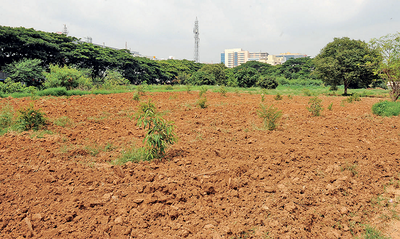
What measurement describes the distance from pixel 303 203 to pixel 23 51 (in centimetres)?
2457

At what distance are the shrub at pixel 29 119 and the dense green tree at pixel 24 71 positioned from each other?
14744mm

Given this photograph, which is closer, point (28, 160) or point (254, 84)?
point (28, 160)

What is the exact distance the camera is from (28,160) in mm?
3783

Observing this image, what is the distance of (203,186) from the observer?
2930mm

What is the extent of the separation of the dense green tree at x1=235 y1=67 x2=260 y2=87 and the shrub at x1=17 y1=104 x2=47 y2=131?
23931 mm

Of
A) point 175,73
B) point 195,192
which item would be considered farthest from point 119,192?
point 175,73

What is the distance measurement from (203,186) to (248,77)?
83.0 ft

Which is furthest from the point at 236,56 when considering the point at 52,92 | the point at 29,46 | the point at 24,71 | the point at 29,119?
the point at 29,119

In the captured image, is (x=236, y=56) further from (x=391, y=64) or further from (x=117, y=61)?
(x=391, y=64)

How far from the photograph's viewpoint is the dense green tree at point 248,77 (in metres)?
26.8

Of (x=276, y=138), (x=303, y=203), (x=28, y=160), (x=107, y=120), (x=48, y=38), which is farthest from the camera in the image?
(x=48, y=38)

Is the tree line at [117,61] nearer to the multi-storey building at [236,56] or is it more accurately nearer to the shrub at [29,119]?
the shrub at [29,119]

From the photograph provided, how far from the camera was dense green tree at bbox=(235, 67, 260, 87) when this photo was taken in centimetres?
2680

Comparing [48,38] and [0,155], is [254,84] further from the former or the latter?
[0,155]
